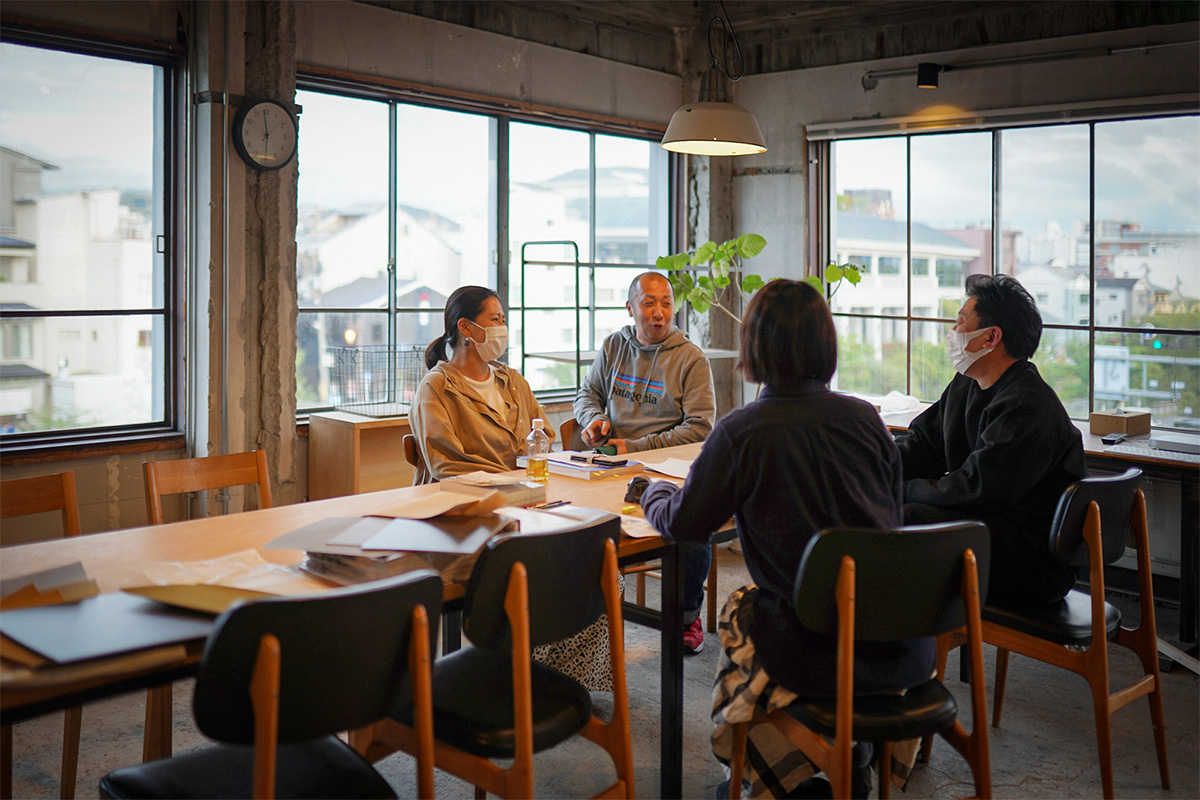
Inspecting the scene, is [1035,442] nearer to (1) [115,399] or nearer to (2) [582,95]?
(1) [115,399]

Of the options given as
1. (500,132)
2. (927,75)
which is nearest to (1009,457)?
(927,75)

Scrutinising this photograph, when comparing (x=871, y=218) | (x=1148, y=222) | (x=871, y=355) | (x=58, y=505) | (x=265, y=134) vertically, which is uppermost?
(x=265, y=134)

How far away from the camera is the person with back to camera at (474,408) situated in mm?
3309

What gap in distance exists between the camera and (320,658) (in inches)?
63.3

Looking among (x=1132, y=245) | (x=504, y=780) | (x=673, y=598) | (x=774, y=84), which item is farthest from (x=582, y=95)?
(x=504, y=780)

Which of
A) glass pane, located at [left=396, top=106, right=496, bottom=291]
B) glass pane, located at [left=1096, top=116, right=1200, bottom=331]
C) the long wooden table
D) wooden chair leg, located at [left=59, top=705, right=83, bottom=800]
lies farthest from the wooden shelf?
glass pane, located at [left=1096, top=116, right=1200, bottom=331]

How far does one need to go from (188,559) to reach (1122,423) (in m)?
4.09

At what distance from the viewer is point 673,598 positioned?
254cm

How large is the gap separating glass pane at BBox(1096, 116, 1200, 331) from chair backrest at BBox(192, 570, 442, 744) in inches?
179

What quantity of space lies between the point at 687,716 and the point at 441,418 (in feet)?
4.21

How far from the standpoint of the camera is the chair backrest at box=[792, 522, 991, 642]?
2.00 metres

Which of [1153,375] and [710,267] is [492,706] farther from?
[710,267]

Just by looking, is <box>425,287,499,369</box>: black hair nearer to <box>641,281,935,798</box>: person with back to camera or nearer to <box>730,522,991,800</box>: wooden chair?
<box>641,281,935,798</box>: person with back to camera

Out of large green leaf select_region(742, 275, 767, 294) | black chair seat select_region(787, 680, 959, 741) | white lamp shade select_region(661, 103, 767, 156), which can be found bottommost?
black chair seat select_region(787, 680, 959, 741)
